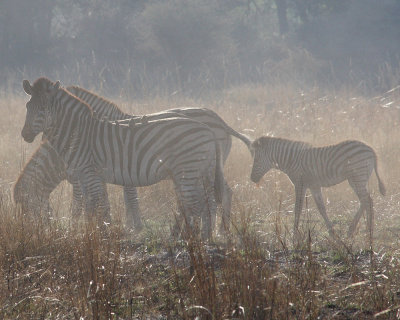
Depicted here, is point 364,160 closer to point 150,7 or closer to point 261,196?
point 261,196

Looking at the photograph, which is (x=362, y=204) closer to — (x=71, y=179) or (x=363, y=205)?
(x=363, y=205)

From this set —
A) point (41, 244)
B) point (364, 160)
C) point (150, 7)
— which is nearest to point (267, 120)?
point (364, 160)

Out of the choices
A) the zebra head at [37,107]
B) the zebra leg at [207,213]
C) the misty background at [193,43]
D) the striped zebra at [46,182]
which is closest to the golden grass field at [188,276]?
the zebra leg at [207,213]

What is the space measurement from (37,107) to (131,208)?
5.61 feet

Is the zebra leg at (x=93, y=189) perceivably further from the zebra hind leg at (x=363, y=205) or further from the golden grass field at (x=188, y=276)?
the zebra hind leg at (x=363, y=205)

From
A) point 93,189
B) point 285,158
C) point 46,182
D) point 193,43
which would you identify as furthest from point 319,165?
point 193,43

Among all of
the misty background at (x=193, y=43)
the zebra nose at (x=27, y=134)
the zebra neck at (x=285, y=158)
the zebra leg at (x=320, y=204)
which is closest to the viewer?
the zebra nose at (x=27, y=134)

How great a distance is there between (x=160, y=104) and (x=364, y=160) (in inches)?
278

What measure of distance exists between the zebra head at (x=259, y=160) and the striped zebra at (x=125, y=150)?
1.40 meters

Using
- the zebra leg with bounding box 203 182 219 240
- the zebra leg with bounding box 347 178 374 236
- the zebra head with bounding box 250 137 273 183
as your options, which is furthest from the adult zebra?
the zebra leg with bounding box 347 178 374 236

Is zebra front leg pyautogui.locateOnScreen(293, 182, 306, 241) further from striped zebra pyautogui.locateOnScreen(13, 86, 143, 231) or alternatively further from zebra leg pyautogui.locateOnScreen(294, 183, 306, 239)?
striped zebra pyautogui.locateOnScreen(13, 86, 143, 231)

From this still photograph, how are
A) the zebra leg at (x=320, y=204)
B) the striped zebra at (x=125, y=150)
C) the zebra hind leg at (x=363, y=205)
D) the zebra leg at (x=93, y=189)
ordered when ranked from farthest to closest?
the zebra leg at (x=320, y=204) < the zebra hind leg at (x=363, y=205) < the zebra leg at (x=93, y=189) < the striped zebra at (x=125, y=150)

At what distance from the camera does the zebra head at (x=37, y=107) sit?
6.50 meters

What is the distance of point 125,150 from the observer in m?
6.35
